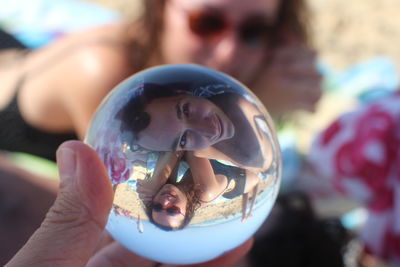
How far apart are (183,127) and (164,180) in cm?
9

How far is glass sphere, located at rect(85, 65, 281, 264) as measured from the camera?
0.67 metres

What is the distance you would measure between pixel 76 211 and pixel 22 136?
131 cm

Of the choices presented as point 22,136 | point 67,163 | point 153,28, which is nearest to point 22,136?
point 22,136

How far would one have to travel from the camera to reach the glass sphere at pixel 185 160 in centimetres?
67

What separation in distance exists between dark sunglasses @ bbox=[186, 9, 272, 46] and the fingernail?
0.95 meters

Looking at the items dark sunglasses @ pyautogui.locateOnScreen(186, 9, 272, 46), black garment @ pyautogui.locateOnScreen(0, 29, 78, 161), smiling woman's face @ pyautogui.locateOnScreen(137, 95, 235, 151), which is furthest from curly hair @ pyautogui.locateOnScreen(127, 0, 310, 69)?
smiling woman's face @ pyautogui.locateOnScreen(137, 95, 235, 151)

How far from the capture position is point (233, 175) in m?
0.69

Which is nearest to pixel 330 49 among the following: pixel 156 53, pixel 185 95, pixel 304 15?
pixel 304 15

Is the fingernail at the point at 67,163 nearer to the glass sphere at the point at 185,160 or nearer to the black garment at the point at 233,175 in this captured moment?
the glass sphere at the point at 185,160

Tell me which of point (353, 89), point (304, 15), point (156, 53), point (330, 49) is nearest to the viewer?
point (156, 53)

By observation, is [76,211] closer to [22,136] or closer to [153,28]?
[153,28]

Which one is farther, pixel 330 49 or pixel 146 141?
pixel 330 49

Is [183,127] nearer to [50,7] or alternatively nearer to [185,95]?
[185,95]

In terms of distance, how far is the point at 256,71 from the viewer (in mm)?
1903
